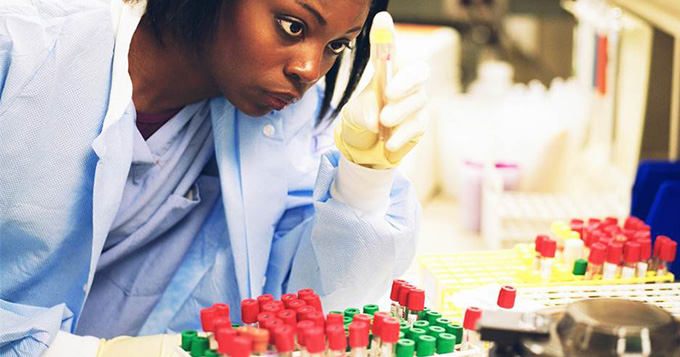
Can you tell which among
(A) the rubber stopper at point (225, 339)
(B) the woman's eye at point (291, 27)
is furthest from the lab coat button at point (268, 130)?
(A) the rubber stopper at point (225, 339)

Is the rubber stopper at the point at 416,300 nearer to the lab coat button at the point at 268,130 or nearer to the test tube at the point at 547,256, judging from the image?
the test tube at the point at 547,256

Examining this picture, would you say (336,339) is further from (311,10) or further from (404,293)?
(311,10)

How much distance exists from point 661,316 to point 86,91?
98 cm

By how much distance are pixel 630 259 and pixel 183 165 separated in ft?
2.79

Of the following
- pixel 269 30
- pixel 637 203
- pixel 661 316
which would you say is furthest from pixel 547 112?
pixel 661 316

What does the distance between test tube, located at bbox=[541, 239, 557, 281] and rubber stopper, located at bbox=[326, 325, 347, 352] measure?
55 cm

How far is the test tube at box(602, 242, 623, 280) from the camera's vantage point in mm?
1394

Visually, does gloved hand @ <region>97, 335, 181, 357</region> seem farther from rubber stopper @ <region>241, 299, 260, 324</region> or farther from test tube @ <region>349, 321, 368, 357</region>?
test tube @ <region>349, 321, 368, 357</region>

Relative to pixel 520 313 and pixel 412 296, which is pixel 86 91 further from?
pixel 520 313

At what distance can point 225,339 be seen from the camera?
1007 millimetres

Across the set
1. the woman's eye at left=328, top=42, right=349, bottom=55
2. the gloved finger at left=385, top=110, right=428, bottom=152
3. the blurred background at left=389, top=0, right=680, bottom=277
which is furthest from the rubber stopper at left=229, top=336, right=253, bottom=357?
the blurred background at left=389, top=0, right=680, bottom=277

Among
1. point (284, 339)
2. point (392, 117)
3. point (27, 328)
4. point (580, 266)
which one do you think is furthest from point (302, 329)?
point (580, 266)

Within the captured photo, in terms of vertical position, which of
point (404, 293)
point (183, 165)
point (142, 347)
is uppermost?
point (183, 165)

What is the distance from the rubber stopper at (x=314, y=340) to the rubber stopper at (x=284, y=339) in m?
0.02
